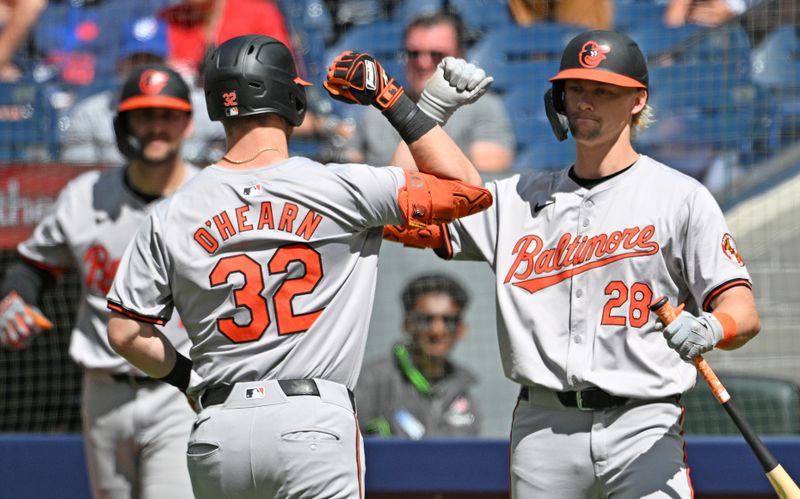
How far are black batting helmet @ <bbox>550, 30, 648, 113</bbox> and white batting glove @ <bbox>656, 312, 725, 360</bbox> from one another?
2.43ft

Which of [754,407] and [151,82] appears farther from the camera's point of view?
[754,407]

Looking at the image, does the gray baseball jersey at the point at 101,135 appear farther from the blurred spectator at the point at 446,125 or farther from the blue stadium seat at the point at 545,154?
the blue stadium seat at the point at 545,154

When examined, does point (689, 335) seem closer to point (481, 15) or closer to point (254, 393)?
point (254, 393)

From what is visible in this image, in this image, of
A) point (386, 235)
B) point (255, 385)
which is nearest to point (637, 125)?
point (386, 235)

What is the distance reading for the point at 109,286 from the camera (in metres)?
4.27

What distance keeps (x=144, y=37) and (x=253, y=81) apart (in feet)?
13.3

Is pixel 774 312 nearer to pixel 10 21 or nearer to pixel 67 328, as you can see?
pixel 67 328

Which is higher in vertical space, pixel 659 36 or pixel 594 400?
pixel 659 36

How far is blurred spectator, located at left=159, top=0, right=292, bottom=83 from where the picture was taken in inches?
278

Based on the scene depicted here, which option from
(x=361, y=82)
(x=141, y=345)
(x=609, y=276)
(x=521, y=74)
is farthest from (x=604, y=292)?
(x=521, y=74)

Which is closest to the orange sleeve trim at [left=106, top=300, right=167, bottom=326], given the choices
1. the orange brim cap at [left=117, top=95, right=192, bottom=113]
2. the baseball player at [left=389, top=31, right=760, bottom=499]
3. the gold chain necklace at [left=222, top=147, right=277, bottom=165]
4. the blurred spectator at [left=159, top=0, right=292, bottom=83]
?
the gold chain necklace at [left=222, top=147, right=277, bottom=165]

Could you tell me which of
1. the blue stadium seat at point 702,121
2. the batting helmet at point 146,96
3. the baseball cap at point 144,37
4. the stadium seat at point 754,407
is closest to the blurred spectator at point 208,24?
the baseball cap at point 144,37

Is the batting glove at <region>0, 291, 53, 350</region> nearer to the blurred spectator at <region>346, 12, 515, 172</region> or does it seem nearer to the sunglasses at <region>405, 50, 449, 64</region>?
the blurred spectator at <region>346, 12, 515, 172</region>

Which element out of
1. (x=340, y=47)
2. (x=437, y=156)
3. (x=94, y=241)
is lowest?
(x=94, y=241)
